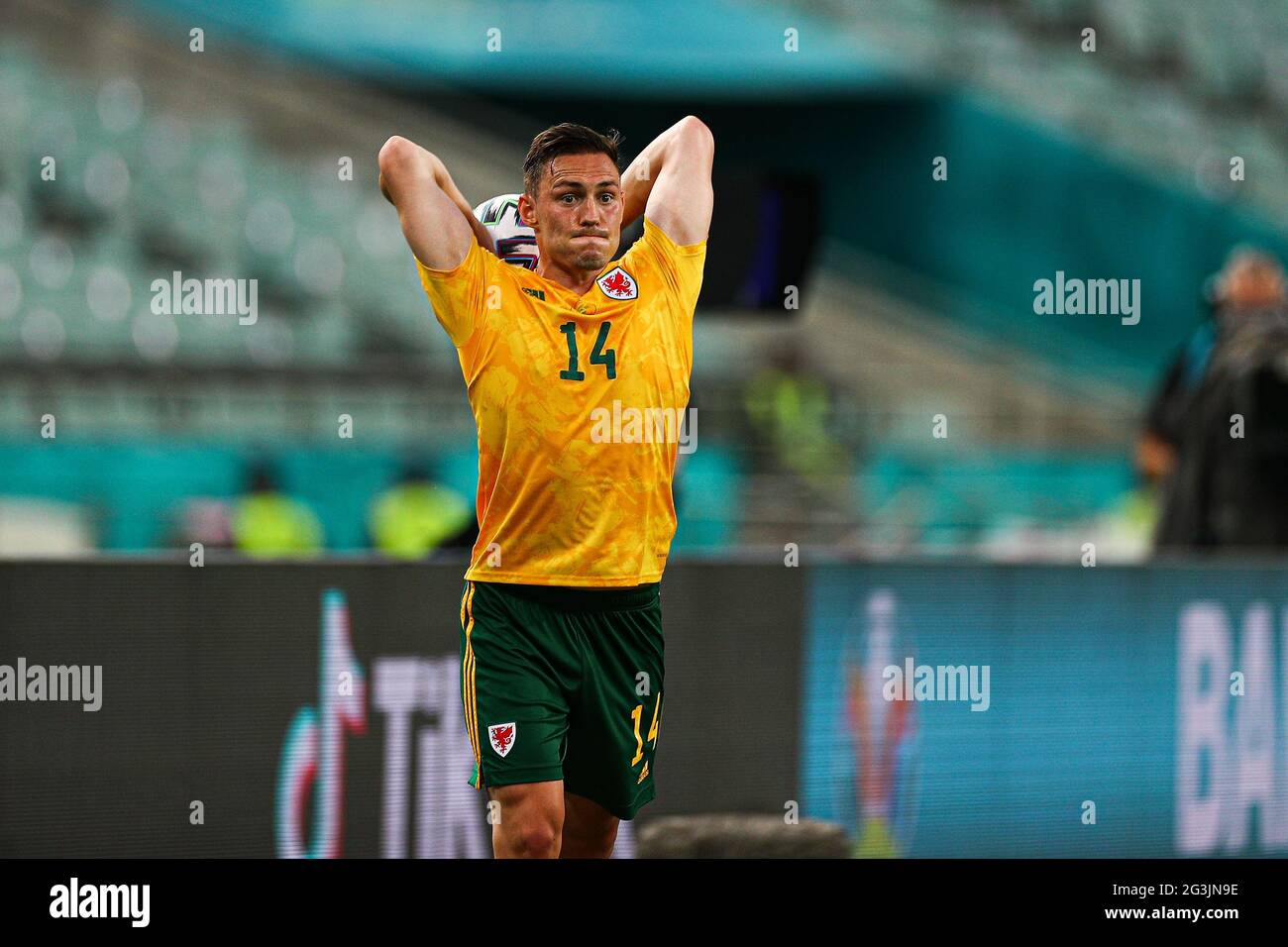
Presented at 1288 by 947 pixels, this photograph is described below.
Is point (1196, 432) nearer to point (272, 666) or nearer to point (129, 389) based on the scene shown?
point (272, 666)

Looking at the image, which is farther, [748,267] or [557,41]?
[557,41]

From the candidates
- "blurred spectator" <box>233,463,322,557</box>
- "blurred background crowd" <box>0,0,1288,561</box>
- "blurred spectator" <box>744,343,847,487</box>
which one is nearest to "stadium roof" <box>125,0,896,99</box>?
"blurred background crowd" <box>0,0,1288,561</box>

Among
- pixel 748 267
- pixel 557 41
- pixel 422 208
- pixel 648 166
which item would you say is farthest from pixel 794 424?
pixel 422 208

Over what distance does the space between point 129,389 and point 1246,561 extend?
9677 millimetres

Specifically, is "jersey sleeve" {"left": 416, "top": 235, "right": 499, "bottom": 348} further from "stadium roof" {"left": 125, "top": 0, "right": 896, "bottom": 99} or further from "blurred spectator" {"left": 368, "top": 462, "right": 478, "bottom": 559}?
"stadium roof" {"left": 125, "top": 0, "right": 896, "bottom": 99}

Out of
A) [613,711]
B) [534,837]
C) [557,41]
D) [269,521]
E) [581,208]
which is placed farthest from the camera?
[557,41]

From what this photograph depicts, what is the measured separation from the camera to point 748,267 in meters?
5.95

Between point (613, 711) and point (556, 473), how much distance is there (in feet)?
2.08

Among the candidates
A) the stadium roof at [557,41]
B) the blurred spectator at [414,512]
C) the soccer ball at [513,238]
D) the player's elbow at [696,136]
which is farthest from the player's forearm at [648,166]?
the stadium roof at [557,41]

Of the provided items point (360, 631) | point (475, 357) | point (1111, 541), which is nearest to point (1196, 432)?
point (360, 631)

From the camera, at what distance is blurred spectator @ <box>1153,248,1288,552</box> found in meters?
7.75

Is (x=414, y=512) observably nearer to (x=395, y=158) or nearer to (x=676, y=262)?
(x=676, y=262)

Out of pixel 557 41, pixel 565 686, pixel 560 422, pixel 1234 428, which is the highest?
pixel 557 41

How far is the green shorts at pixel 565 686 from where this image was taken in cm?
Result: 421
